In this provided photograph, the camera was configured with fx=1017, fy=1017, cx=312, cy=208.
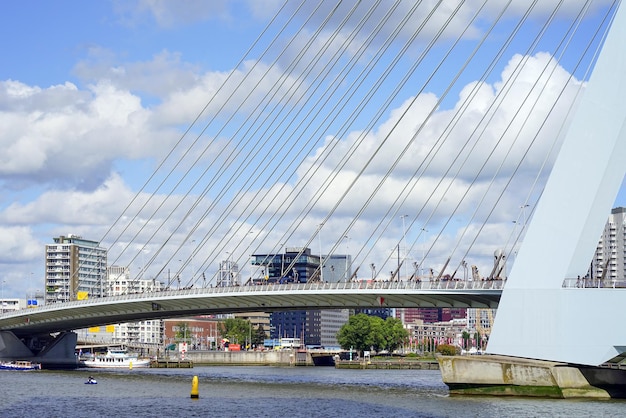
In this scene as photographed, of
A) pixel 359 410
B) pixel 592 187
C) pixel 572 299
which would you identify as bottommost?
pixel 359 410

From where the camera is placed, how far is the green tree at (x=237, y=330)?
156375mm

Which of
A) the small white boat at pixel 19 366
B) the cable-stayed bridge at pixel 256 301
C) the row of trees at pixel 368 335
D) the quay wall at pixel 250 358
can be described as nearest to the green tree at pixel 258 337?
the row of trees at pixel 368 335

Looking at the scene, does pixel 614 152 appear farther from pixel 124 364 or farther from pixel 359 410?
pixel 124 364

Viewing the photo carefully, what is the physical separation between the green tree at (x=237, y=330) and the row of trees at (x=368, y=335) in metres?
31.4

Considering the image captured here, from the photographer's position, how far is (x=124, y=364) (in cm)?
7988

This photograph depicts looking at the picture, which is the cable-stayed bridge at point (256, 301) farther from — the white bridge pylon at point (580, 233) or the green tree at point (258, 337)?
the green tree at point (258, 337)

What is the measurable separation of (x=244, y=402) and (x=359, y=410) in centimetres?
550

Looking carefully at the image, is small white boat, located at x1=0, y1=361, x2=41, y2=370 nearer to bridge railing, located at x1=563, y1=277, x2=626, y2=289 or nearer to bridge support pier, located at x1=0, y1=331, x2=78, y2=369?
bridge support pier, located at x1=0, y1=331, x2=78, y2=369

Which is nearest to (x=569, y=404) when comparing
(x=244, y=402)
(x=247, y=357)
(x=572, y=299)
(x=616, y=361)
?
(x=572, y=299)

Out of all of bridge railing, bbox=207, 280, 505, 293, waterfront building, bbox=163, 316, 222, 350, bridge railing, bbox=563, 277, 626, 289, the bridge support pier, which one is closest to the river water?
bridge railing, bbox=563, 277, 626, 289

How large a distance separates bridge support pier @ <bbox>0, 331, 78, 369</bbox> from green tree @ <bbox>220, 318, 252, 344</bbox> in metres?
74.0

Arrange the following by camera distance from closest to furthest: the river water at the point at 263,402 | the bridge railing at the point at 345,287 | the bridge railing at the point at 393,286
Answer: the river water at the point at 263,402 < the bridge railing at the point at 393,286 < the bridge railing at the point at 345,287

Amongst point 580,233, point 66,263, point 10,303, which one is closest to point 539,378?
point 580,233

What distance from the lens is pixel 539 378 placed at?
37.2 m
